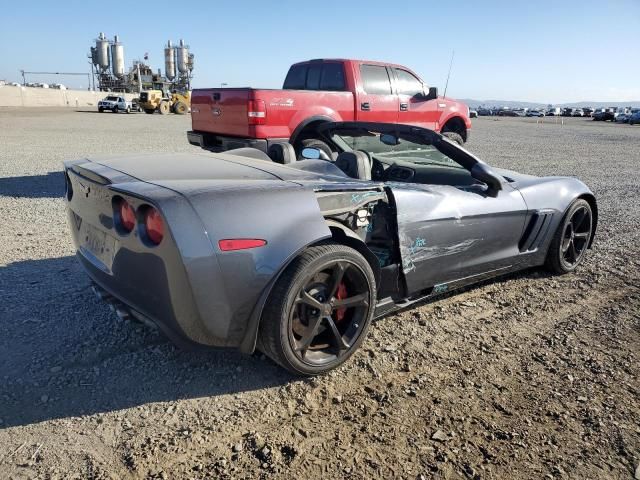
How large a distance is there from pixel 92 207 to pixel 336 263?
136 cm

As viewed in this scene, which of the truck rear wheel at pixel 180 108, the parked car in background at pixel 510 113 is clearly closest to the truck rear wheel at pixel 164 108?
the truck rear wheel at pixel 180 108

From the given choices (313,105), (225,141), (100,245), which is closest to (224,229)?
(100,245)

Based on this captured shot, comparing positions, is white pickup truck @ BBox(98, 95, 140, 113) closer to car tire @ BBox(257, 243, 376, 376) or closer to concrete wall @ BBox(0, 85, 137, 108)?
concrete wall @ BBox(0, 85, 137, 108)

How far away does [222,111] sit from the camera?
824cm

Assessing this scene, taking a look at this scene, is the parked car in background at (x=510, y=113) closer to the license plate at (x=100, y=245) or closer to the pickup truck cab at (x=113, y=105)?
the pickup truck cab at (x=113, y=105)

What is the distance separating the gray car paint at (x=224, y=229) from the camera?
2264 millimetres

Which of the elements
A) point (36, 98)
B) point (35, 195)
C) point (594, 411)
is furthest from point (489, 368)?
point (36, 98)

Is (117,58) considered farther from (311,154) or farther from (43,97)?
(311,154)

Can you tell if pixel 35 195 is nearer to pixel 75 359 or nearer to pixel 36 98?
pixel 75 359

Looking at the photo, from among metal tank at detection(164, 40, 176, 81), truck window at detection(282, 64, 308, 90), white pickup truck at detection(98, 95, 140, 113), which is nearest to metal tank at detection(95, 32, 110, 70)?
metal tank at detection(164, 40, 176, 81)

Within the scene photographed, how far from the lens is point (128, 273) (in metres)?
2.47

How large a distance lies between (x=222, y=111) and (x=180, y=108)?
128ft

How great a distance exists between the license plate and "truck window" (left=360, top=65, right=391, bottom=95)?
710 centimetres

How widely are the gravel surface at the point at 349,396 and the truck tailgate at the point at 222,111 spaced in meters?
4.39
